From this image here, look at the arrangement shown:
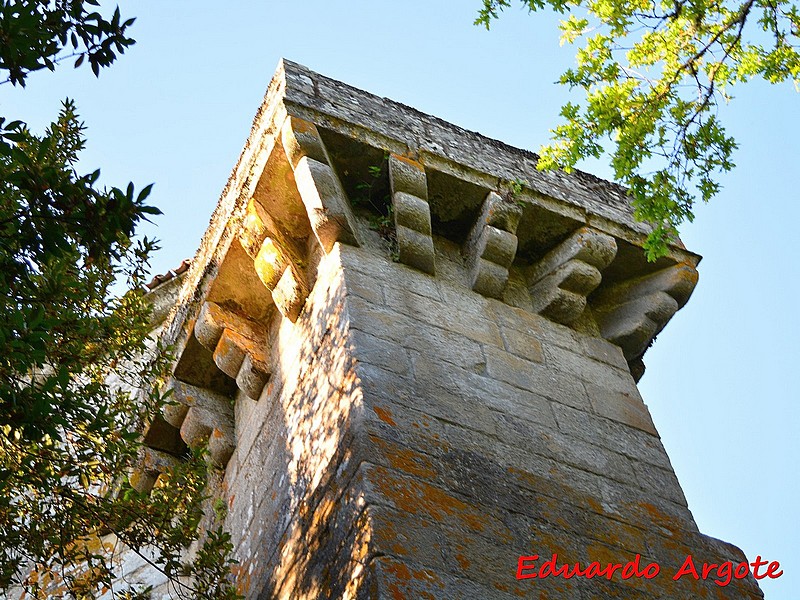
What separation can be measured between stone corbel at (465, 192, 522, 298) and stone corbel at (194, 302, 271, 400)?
123 cm

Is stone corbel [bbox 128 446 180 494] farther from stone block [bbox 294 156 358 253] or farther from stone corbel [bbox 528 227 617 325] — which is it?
stone corbel [bbox 528 227 617 325]

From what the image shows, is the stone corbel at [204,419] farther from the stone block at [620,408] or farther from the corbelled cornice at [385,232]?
the stone block at [620,408]

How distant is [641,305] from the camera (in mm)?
5848

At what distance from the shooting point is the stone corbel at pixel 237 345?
5.54 metres

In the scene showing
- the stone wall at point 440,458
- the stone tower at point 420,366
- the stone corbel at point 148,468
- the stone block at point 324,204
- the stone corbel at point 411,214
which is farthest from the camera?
the stone corbel at point 148,468

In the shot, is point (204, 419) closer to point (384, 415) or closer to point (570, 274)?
point (384, 415)

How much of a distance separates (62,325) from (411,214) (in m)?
1.81

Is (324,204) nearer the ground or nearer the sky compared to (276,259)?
nearer the sky

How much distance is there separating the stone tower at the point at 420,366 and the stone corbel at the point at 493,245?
0.04ft

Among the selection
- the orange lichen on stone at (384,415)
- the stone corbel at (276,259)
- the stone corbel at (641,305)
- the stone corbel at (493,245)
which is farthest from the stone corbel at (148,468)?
the stone corbel at (641,305)

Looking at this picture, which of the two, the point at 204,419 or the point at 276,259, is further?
the point at 204,419

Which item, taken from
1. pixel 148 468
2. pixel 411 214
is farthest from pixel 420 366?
pixel 148 468

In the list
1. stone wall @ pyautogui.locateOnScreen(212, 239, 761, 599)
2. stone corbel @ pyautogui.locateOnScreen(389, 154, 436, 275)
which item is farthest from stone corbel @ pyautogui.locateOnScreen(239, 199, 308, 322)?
stone corbel @ pyautogui.locateOnScreen(389, 154, 436, 275)

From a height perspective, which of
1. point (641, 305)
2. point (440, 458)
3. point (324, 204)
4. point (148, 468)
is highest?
point (641, 305)
